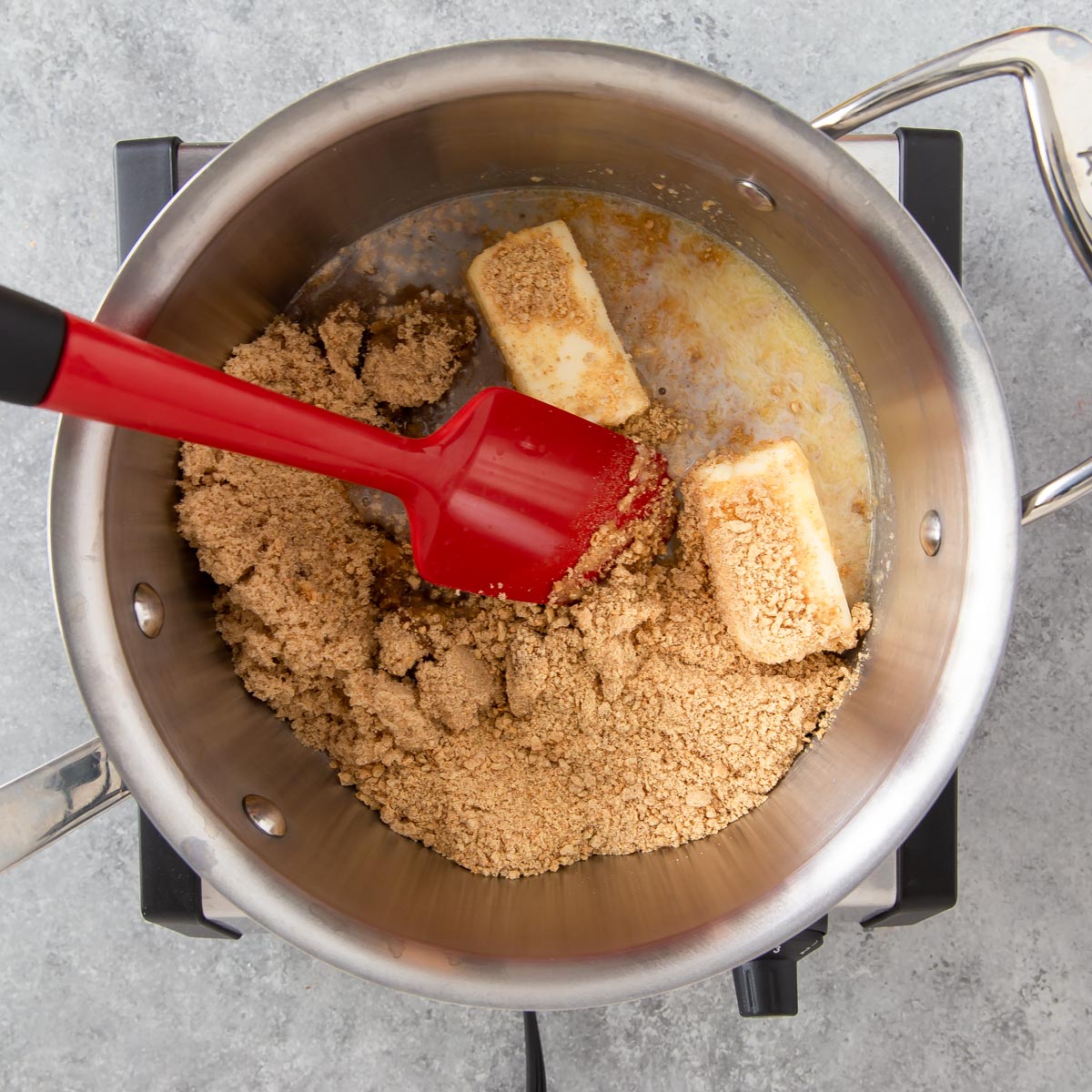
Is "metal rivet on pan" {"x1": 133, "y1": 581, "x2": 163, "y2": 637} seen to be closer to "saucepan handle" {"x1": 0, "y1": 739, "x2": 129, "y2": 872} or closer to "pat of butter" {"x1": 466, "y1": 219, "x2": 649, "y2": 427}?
"saucepan handle" {"x1": 0, "y1": 739, "x2": 129, "y2": 872}

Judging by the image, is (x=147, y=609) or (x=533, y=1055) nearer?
(x=147, y=609)

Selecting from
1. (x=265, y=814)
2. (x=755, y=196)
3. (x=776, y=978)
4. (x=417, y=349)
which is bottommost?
(x=776, y=978)

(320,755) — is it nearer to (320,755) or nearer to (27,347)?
(320,755)

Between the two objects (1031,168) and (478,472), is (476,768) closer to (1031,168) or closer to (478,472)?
(478,472)

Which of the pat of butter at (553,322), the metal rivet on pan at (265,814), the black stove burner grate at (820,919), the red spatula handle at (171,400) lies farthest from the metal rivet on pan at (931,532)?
the metal rivet on pan at (265,814)

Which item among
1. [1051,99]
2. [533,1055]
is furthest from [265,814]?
[1051,99]

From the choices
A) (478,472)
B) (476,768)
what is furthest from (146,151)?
(476,768)

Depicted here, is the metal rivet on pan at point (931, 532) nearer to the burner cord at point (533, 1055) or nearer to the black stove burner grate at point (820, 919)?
the black stove burner grate at point (820, 919)
